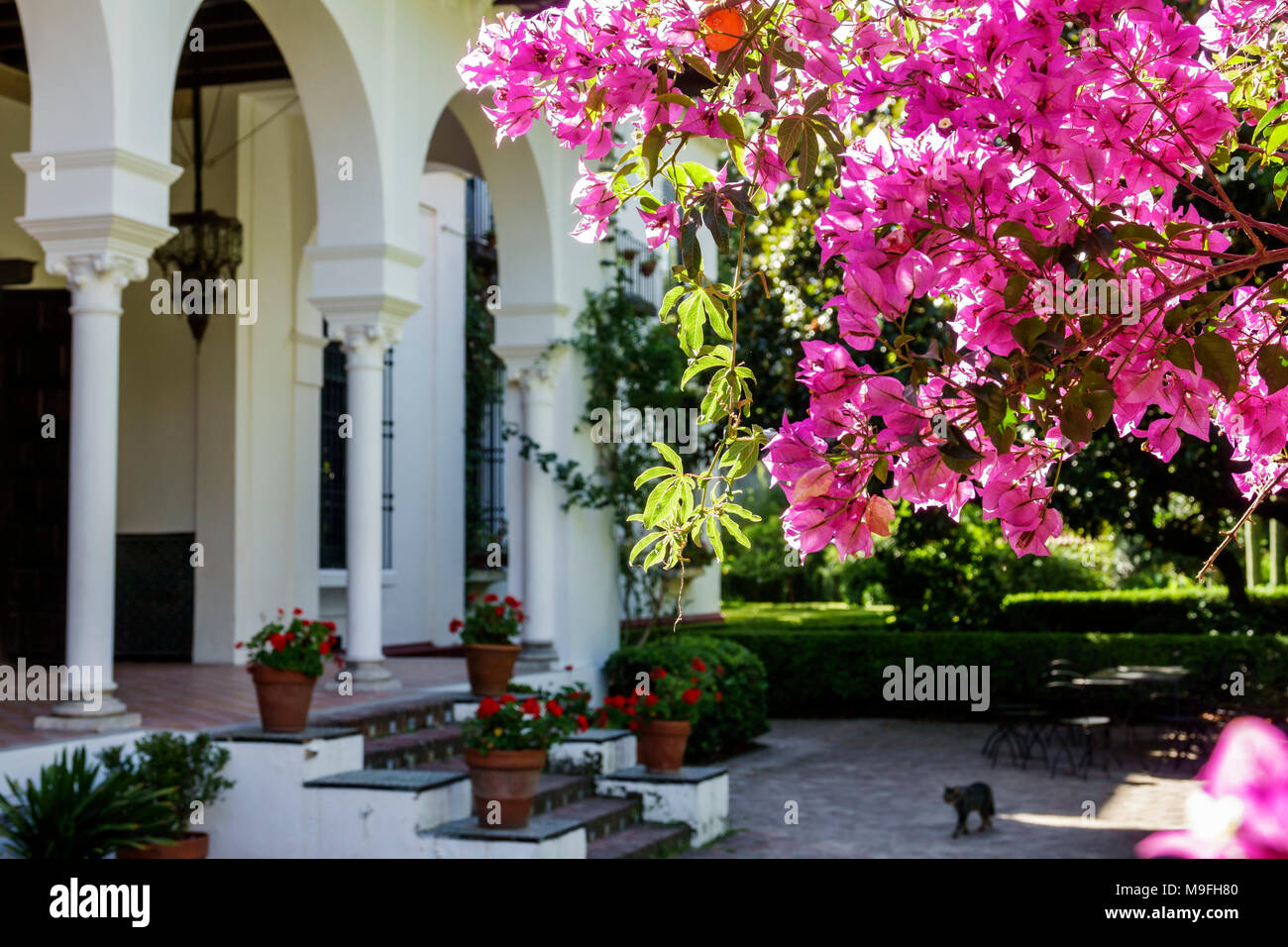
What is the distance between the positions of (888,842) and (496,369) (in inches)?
325

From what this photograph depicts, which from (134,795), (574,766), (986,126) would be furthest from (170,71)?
(986,126)

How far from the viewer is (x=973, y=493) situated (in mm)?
1817

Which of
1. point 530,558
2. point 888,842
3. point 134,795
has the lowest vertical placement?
point 888,842

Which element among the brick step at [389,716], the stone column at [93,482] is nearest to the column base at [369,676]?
the brick step at [389,716]

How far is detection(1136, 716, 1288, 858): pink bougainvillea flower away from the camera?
698 millimetres

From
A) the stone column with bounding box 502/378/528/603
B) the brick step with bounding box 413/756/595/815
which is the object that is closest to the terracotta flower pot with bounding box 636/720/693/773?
the brick step with bounding box 413/756/595/815

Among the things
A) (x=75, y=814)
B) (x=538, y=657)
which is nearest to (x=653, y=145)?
(x=75, y=814)

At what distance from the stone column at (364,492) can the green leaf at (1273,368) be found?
7841mm

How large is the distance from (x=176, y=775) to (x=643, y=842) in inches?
117

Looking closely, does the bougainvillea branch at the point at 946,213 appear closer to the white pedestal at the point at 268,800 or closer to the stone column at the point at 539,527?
the white pedestal at the point at 268,800

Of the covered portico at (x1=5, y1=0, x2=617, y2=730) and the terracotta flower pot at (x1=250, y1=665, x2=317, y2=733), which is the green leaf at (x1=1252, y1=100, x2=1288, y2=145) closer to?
the covered portico at (x1=5, y1=0, x2=617, y2=730)

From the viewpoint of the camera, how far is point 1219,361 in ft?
4.80

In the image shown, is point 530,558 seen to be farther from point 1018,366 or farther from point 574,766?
point 1018,366

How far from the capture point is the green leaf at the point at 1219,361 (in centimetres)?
146
